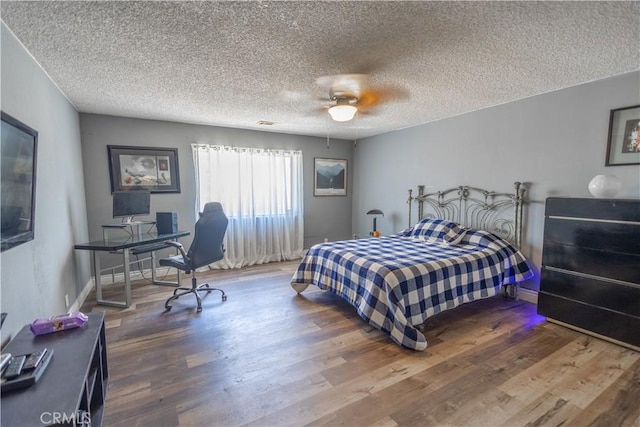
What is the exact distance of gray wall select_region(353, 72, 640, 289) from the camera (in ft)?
9.04

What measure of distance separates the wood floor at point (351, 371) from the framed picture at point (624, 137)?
5.36ft

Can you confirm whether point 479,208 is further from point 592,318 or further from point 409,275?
point 409,275

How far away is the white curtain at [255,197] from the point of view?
4602 millimetres

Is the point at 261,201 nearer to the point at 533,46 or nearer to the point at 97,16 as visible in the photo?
the point at 97,16

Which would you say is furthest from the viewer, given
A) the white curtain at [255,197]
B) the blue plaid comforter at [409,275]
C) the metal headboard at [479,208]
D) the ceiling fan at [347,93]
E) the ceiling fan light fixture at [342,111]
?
the white curtain at [255,197]

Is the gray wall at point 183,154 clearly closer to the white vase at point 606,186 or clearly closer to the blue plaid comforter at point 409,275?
the blue plaid comforter at point 409,275

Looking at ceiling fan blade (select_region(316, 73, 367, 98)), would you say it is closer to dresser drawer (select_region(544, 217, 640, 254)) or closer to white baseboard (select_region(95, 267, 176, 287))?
dresser drawer (select_region(544, 217, 640, 254))

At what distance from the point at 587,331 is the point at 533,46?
246cm

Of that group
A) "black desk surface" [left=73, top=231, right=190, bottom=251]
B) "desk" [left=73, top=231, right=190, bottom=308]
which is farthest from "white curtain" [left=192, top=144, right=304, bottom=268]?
"desk" [left=73, top=231, right=190, bottom=308]

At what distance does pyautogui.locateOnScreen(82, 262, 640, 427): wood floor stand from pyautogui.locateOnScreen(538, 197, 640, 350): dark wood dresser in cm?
17

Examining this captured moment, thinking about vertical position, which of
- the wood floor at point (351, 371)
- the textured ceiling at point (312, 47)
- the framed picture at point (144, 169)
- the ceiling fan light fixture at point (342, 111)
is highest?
the textured ceiling at point (312, 47)

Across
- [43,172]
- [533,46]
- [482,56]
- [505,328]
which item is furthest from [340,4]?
[505,328]

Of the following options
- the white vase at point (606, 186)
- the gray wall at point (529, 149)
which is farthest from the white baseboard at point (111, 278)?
the white vase at point (606, 186)

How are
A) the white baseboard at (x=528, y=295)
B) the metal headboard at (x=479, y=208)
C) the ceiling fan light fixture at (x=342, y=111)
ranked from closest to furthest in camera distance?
the ceiling fan light fixture at (x=342, y=111)
the white baseboard at (x=528, y=295)
the metal headboard at (x=479, y=208)
